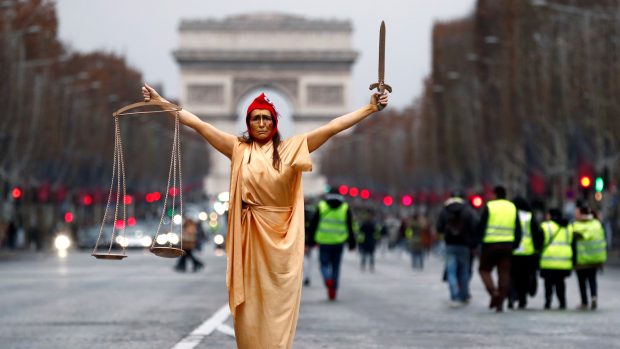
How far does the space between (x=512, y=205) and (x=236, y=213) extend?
10979mm

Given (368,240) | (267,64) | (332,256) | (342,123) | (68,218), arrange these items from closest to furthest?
(342,123), (332,256), (368,240), (68,218), (267,64)

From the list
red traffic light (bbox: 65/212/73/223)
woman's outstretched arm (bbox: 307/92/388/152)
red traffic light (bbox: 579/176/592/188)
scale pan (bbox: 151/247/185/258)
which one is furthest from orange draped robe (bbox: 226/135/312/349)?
red traffic light (bbox: 65/212/73/223)

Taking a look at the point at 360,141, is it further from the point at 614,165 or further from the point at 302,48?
the point at 614,165

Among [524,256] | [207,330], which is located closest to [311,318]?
[207,330]

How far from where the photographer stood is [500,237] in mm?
20453

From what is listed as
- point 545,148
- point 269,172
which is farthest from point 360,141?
point 269,172

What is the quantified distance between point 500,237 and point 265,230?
10.8 m

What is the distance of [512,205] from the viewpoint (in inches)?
807

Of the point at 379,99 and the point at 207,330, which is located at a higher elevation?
the point at 379,99

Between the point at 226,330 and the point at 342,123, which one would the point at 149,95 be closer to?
the point at 342,123

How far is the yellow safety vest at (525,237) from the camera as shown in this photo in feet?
69.6

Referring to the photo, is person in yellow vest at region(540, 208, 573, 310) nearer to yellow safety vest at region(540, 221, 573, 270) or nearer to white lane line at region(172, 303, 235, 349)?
yellow safety vest at region(540, 221, 573, 270)

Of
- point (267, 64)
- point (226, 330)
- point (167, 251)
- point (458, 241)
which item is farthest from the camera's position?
point (267, 64)

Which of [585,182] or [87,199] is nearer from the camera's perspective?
[585,182]
